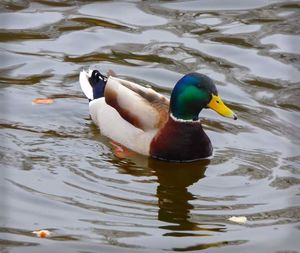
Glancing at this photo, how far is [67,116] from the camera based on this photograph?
988 centimetres

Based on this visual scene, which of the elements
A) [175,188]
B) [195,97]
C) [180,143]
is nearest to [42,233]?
[175,188]

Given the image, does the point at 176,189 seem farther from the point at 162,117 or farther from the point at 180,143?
the point at 162,117

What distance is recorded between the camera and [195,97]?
30.5 feet

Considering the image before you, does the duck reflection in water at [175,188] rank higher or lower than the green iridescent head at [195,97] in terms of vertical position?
lower

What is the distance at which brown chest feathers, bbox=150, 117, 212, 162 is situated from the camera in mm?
9273

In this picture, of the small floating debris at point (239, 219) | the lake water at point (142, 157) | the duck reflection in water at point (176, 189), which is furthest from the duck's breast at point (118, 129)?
the small floating debris at point (239, 219)

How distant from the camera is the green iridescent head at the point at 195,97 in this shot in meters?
9.23

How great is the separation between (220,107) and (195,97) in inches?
8.9

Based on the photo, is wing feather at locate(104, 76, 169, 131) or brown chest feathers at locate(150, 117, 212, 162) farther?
wing feather at locate(104, 76, 169, 131)

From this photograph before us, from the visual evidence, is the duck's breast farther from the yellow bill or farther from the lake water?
the yellow bill

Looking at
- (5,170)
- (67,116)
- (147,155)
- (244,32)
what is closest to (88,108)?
(67,116)

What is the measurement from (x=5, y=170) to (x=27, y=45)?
10.4 feet

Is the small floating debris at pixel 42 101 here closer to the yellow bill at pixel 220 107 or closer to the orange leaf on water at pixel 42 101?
the orange leaf on water at pixel 42 101

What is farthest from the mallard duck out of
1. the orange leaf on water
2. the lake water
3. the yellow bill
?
the orange leaf on water
